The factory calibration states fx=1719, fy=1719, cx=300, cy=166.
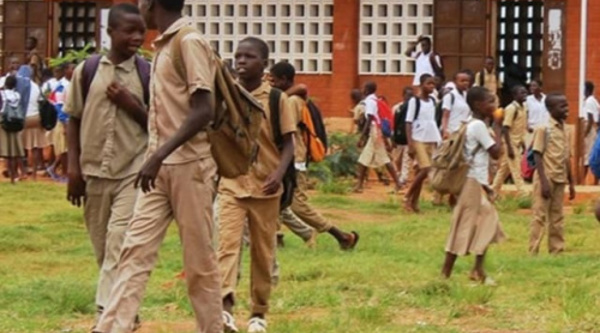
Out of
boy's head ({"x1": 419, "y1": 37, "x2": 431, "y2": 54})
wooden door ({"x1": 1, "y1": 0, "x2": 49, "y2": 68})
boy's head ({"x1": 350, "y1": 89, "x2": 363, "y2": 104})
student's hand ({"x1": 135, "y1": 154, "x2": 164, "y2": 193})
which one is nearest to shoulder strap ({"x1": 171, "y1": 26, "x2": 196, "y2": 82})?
student's hand ({"x1": 135, "y1": 154, "x2": 164, "y2": 193})

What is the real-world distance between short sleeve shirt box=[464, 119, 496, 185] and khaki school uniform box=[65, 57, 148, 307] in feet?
12.5

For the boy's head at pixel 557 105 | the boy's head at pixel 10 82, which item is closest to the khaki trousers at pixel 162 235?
the boy's head at pixel 557 105

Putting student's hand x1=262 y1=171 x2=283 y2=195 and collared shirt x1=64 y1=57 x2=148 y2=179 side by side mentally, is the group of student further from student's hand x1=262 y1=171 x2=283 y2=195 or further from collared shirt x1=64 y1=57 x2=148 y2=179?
collared shirt x1=64 y1=57 x2=148 y2=179

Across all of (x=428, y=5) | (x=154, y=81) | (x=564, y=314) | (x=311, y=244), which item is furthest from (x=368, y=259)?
(x=428, y=5)

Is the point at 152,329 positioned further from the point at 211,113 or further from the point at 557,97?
the point at 557,97

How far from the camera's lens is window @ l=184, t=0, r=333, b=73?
28.3 meters

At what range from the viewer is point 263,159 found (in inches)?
393

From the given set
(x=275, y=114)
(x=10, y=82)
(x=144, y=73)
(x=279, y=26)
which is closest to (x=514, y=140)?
(x=10, y=82)

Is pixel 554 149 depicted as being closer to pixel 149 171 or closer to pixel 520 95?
pixel 149 171

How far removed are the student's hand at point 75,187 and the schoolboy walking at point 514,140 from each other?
11712mm

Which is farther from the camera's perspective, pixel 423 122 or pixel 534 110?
pixel 534 110

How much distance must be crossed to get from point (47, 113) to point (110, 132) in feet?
46.5

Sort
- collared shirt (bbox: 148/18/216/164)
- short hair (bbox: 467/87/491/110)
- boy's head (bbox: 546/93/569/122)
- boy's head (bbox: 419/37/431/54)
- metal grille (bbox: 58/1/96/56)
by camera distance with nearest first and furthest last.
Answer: collared shirt (bbox: 148/18/216/164), short hair (bbox: 467/87/491/110), boy's head (bbox: 546/93/569/122), boy's head (bbox: 419/37/431/54), metal grille (bbox: 58/1/96/56)

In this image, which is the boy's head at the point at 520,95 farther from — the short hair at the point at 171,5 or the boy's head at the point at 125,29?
the short hair at the point at 171,5
